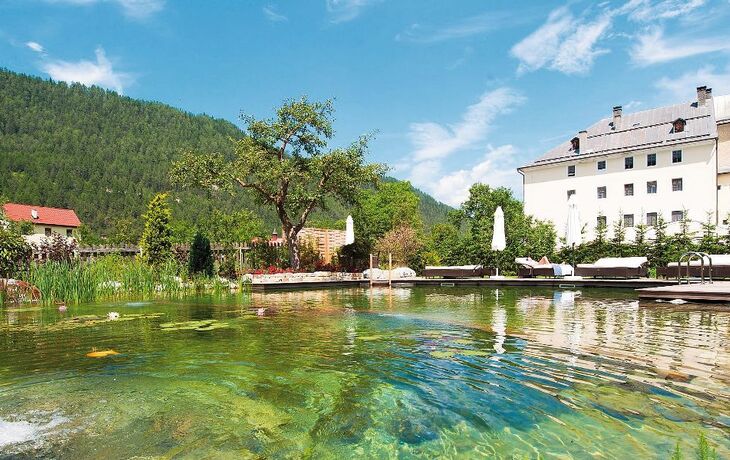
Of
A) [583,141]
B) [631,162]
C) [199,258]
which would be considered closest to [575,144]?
[583,141]

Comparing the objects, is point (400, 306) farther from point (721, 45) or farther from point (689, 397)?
point (721, 45)

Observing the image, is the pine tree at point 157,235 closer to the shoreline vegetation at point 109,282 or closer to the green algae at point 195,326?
the shoreline vegetation at point 109,282

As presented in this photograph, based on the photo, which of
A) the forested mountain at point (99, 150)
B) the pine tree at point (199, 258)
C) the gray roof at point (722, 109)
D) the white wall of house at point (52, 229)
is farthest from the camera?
the forested mountain at point (99, 150)

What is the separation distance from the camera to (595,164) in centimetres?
3422

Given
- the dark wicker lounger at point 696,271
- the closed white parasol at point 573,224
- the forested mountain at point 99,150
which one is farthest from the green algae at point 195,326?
the forested mountain at point 99,150

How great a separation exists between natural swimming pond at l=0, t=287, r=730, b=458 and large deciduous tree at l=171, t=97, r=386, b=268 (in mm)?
13366

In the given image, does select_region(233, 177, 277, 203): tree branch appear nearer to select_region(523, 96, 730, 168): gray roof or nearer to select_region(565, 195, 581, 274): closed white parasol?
select_region(565, 195, 581, 274): closed white parasol

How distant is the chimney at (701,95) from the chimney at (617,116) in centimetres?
494

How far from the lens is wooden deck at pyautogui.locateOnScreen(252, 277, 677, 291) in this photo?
A: 15.4 metres

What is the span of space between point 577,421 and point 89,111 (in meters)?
108

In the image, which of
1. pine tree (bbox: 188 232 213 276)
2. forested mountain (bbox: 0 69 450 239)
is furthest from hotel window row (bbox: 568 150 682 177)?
forested mountain (bbox: 0 69 450 239)

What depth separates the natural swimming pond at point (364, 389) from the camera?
287cm

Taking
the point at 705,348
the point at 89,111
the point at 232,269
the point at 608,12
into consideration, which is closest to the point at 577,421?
the point at 705,348

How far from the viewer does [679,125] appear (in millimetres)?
31594
